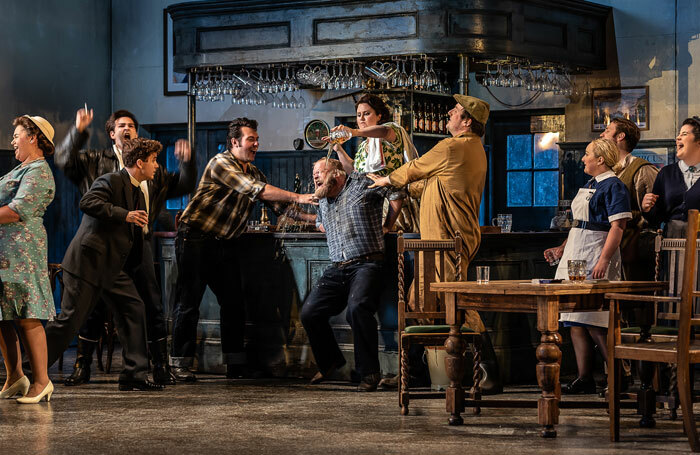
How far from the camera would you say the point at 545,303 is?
4594mm

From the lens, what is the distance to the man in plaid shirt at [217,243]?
6.80m

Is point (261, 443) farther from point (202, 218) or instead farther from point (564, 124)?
point (564, 124)

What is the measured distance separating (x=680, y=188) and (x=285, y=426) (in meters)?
2.99

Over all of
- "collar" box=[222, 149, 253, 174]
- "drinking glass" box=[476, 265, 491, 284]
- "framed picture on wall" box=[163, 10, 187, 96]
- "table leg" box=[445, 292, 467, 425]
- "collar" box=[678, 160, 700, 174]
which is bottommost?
"table leg" box=[445, 292, 467, 425]

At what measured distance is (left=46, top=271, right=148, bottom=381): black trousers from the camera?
612cm

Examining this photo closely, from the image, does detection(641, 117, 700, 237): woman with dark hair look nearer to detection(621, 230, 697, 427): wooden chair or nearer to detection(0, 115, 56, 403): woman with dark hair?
detection(621, 230, 697, 427): wooden chair

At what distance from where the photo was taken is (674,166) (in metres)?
6.39

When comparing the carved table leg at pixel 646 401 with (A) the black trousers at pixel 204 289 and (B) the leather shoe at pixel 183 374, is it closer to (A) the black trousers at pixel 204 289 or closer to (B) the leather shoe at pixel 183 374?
(A) the black trousers at pixel 204 289

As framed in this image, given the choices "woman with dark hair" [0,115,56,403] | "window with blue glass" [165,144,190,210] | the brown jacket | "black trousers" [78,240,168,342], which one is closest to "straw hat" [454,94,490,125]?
the brown jacket

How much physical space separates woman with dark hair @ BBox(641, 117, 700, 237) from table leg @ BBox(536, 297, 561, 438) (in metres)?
2.00

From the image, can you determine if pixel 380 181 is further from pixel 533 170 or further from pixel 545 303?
pixel 533 170

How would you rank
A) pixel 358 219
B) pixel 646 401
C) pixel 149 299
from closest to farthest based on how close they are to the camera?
pixel 646 401
pixel 358 219
pixel 149 299

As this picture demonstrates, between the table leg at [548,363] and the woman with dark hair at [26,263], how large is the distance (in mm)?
2855

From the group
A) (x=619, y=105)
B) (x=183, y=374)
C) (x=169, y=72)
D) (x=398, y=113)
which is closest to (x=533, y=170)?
(x=619, y=105)
